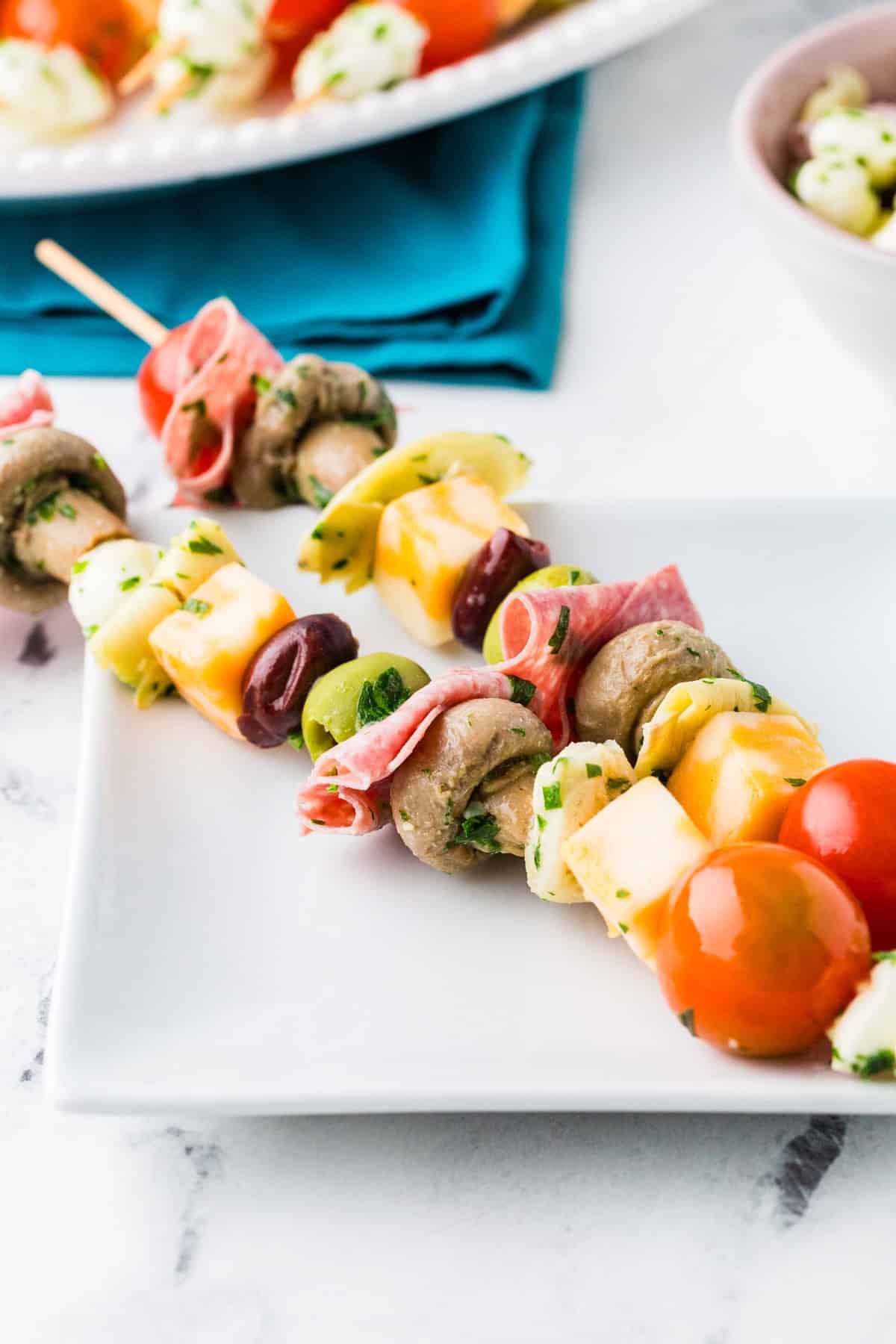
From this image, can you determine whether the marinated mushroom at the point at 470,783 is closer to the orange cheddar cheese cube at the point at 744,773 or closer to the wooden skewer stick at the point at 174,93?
the orange cheddar cheese cube at the point at 744,773

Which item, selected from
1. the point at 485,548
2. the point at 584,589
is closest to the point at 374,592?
the point at 485,548

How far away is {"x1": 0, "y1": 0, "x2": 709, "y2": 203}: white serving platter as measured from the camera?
3.23 m

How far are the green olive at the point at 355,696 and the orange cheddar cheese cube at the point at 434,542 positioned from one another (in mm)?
212

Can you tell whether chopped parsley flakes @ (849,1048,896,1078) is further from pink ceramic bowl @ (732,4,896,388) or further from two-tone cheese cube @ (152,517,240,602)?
pink ceramic bowl @ (732,4,896,388)

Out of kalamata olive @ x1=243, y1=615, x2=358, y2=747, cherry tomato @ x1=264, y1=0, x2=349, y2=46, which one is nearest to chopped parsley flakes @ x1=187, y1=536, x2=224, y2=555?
kalamata olive @ x1=243, y1=615, x2=358, y2=747

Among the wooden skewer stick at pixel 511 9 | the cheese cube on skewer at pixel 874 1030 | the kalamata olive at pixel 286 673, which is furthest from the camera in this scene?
the wooden skewer stick at pixel 511 9

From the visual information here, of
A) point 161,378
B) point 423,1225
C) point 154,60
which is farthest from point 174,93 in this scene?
point 423,1225

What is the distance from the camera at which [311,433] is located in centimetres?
261

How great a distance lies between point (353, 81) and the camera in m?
3.40

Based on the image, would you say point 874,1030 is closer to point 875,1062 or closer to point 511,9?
point 875,1062

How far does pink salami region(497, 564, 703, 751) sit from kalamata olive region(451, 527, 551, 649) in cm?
15

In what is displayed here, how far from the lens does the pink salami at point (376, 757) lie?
6.38 feet

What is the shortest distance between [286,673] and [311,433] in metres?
0.59

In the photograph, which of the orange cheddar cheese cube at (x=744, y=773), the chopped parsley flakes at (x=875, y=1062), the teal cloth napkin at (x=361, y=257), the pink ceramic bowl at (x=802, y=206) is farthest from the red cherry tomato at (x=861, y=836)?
the teal cloth napkin at (x=361, y=257)
